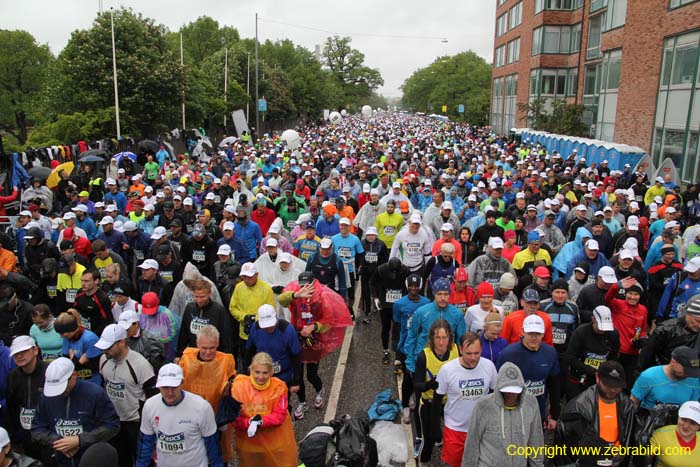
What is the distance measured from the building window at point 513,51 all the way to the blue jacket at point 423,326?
49.6 meters

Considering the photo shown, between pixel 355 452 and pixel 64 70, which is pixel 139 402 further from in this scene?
pixel 64 70

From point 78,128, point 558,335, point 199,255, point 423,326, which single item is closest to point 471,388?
point 423,326

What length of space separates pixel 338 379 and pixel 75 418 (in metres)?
3.65

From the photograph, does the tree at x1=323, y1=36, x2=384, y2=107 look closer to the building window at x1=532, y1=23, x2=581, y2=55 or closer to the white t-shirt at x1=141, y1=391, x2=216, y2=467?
the building window at x1=532, y1=23, x2=581, y2=55

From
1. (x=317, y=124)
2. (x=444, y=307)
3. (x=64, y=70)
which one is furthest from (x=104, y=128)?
(x=317, y=124)

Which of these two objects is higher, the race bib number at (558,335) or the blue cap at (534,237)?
the blue cap at (534,237)

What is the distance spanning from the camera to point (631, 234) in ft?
31.0

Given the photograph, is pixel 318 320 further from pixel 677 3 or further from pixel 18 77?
pixel 18 77

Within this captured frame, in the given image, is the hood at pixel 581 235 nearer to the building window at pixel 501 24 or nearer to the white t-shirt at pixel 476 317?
the white t-shirt at pixel 476 317

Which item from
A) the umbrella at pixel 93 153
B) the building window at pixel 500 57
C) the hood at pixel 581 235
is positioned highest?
the building window at pixel 500 57

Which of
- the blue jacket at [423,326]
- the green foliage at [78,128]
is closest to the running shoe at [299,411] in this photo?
the blue jacket at [423,326]

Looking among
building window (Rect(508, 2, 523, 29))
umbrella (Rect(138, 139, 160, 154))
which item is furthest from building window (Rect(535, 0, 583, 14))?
umbrella (Rect(138, 139, 160, 154))

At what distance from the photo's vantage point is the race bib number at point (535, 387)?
5145mm

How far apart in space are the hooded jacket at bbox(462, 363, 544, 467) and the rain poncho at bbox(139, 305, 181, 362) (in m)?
3.60
